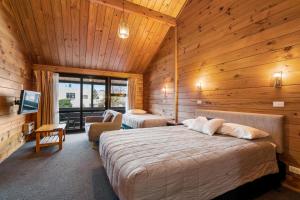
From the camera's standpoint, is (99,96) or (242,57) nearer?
(242,57)

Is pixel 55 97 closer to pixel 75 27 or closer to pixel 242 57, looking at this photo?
pixel 75 27

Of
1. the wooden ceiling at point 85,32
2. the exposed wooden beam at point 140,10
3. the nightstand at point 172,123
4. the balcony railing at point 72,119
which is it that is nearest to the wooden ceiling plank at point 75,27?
the wooden ceiling at point 85,32

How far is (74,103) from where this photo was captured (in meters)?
5.39

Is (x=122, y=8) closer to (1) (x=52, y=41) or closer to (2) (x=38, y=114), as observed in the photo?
(1) (x=52, y=41)

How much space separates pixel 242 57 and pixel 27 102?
4.63 m

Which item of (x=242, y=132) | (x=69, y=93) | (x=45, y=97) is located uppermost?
(x=69, y=93)

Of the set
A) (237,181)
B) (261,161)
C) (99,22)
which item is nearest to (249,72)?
(261,161)

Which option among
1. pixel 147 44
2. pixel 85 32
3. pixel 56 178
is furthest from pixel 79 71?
pixel 56 178

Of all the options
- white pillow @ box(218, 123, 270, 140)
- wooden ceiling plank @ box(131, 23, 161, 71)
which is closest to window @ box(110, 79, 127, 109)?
wooden ceiling plank @ box(131, 23, 161, 71)

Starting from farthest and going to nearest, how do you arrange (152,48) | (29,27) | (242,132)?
(152,48) → (29,27) → (242,132)

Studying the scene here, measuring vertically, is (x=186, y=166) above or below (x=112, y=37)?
below

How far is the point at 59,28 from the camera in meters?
3.79

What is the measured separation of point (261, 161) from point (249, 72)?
58.9 inches

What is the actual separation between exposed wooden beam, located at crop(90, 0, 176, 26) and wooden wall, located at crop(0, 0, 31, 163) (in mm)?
1921
